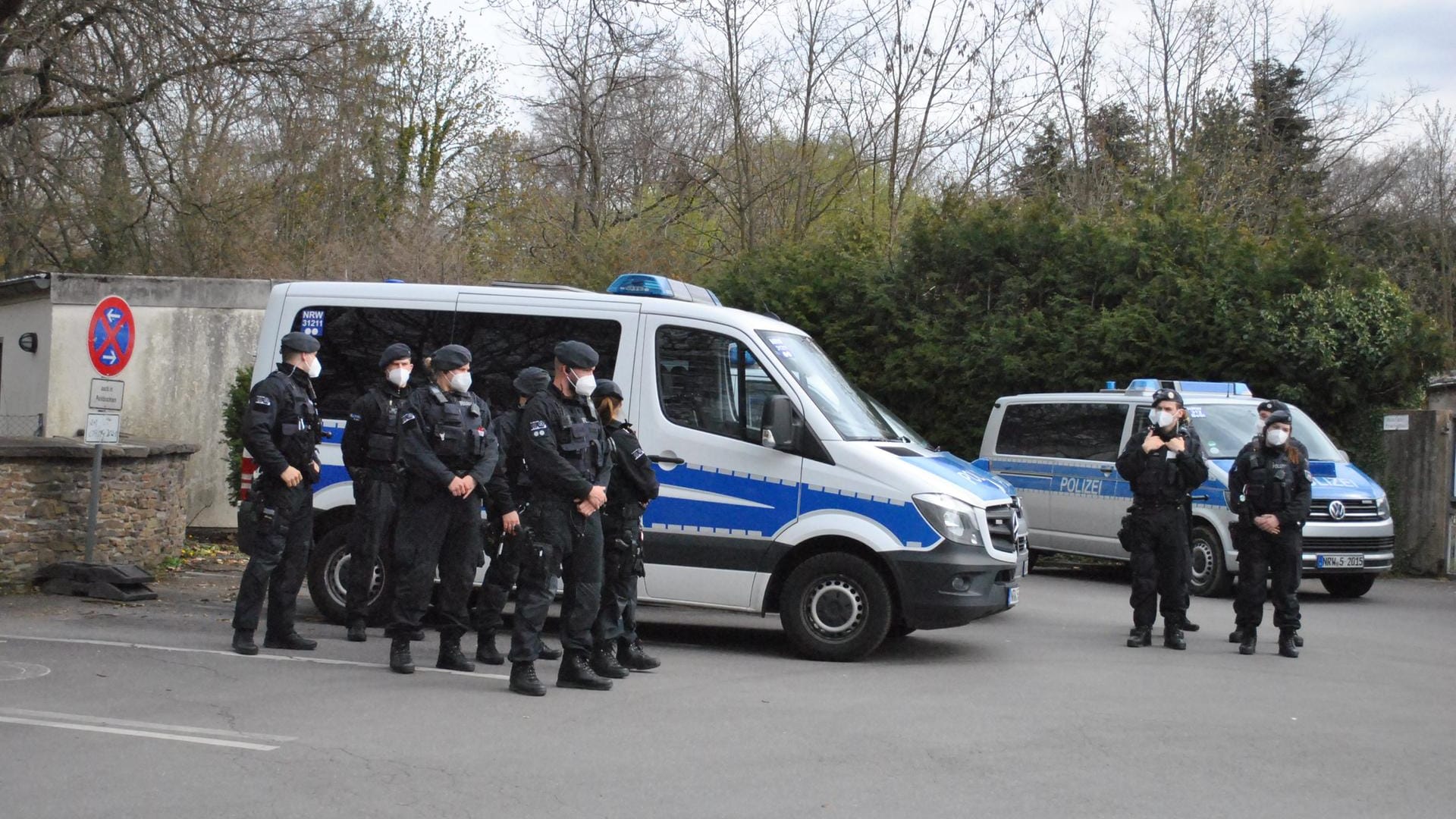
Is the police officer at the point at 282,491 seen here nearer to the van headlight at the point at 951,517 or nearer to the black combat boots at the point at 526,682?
the black combat boots at the point at 526,682

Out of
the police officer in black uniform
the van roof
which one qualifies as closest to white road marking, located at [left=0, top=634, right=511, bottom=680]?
the van roof

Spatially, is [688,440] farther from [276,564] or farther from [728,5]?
[728,5]

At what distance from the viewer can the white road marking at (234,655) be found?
316 inches

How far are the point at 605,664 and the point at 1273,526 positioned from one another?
490 centimetres

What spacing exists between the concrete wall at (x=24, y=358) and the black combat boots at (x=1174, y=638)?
42.5 feet

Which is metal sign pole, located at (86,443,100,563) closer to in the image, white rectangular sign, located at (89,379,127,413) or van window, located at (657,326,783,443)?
white rectangular sign, located at (89,379,127,413)

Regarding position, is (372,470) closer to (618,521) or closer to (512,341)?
(512,341)

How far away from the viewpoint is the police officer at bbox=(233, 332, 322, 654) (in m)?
8.45

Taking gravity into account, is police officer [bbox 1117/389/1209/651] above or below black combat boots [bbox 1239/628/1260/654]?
above

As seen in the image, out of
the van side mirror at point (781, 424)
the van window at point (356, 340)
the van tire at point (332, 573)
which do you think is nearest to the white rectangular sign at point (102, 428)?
the van window at point (356, 340)

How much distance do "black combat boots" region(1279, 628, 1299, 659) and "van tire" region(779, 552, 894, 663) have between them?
9.84 feet

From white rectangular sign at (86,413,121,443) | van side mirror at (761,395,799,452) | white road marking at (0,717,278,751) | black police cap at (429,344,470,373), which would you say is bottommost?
white road marking at (0,717,278,751)

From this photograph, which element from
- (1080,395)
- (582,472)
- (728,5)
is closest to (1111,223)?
(1080,395)

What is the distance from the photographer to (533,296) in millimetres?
9672
